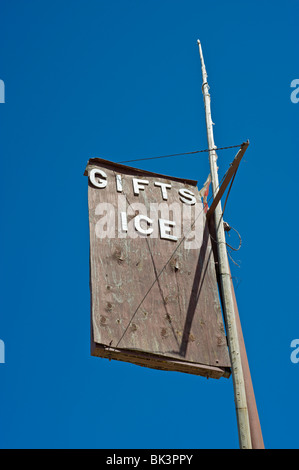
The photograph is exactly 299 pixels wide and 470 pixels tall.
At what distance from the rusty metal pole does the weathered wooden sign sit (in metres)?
0.19

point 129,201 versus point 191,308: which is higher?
point 129,201

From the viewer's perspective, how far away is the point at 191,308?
27.7 ft

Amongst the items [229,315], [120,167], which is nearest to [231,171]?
[120,167]

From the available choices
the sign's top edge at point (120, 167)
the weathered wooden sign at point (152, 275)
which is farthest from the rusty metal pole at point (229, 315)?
the sign's top edge at point (120, 167)

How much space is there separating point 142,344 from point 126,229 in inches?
62.7

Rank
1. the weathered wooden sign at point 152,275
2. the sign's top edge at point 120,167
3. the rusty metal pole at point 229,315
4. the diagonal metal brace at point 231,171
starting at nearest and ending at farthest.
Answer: the rusty metal pole at point 229,315 < the weathered wooden sign at point 152,275 < the diagonal metal brace at point 231,171 < the sign's top edge at point 120,167

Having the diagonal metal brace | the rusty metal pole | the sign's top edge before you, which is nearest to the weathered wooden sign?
the sign's top edge

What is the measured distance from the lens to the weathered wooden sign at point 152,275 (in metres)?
7.98

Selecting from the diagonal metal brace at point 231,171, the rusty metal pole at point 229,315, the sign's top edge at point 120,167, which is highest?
the sign's top edge at point 120,167

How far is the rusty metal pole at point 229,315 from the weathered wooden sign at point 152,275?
0.19 meters

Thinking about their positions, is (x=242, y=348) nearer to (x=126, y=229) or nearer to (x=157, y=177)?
(x=126, y=229)

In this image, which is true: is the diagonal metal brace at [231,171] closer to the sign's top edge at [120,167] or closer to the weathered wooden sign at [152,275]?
the weathered wooden sign at [152,275]
